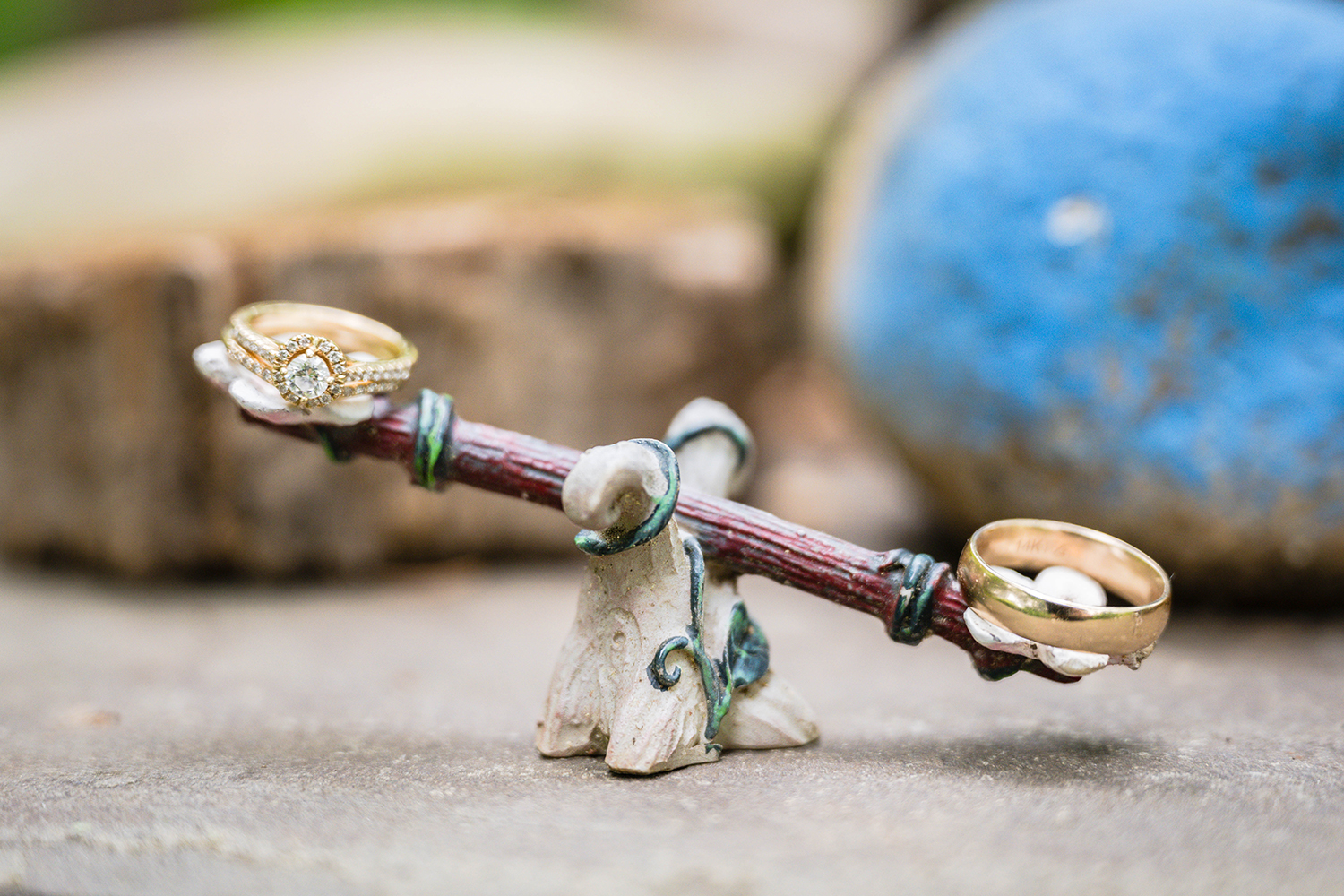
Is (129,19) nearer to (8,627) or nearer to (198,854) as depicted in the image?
(8,627)

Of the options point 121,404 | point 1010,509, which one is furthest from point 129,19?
point 1010,509

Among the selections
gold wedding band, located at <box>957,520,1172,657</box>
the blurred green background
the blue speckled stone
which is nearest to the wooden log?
the blue speckled stone

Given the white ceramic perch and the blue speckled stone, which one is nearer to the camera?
the white ceramic perch

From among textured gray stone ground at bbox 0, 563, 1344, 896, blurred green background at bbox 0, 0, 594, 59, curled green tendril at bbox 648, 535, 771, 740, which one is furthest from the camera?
blurred green background at bbox 0, 0, 594, 59

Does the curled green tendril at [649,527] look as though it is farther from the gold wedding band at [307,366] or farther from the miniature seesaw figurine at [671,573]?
the gold wedding band at [307,366]

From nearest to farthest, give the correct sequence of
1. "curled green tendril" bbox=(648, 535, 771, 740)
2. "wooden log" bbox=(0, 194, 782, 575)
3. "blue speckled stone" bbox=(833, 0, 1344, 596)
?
"curled green tendril" bbox=(648, 535, 771, 740)
"blue speckled stone" bbox=(833, 0, 1344, 596)
"wooden log" bbox=(0, 194, 782, 575)

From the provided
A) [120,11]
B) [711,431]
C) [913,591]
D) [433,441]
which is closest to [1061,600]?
[913,591]

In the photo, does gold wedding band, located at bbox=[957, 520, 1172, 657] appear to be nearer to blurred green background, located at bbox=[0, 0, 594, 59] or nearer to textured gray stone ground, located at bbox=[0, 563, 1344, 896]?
textured gray stone ground, located at bbox=[0, 563, 1344, 896]
